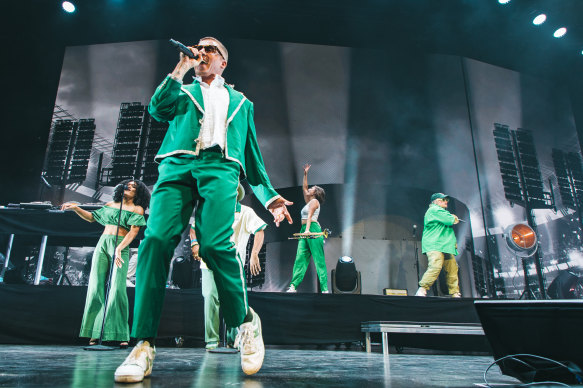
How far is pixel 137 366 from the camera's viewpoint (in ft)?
4.29

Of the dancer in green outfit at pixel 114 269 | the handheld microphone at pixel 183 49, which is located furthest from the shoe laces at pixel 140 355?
the dancer in green outfit at pixel 114 269

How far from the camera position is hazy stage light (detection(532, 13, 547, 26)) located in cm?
739

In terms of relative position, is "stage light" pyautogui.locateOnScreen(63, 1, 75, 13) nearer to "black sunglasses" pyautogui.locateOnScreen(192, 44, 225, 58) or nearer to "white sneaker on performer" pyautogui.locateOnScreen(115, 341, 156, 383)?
"black sunglasses" pyautogui.locateOnScreen(192, 44, 225, 58)

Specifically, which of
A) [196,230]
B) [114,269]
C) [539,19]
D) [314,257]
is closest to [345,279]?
[314,257]

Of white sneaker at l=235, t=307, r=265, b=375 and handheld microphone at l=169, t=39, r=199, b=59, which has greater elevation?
handheld microphone at l=169, t=39, r=199, b=59

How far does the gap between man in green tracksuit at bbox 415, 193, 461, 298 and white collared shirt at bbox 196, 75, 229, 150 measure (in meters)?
4.68

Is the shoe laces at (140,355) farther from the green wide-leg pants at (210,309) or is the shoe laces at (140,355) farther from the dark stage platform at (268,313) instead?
the dark stage platform at (268,313)

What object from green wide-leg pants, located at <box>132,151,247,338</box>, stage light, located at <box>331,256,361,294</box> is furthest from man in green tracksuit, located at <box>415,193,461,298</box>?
green wide-leg pants, located at <box>132,151,247,338</box>

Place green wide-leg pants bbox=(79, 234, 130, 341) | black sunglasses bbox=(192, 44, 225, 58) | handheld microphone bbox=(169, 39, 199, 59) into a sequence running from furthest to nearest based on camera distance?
green wide-leg pants bbox=(79, 234, 130, 341) → black sunglasses bbox=(192, 44, 225, 58) → handheld microphone bbox=(169, 39, 199, 59)

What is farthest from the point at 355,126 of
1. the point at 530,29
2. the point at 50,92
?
the point at 50,92

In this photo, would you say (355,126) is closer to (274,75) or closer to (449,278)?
(274,75)

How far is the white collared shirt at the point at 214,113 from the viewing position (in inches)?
68.6

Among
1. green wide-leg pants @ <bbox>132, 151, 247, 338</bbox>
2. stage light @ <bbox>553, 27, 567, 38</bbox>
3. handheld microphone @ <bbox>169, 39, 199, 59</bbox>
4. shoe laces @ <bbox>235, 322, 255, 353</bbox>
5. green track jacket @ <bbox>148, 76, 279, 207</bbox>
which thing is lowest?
shoe laces @ <bbox>235, 322, 255, 353</bbox>

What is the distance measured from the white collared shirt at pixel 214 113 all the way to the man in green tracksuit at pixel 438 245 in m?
4.68
